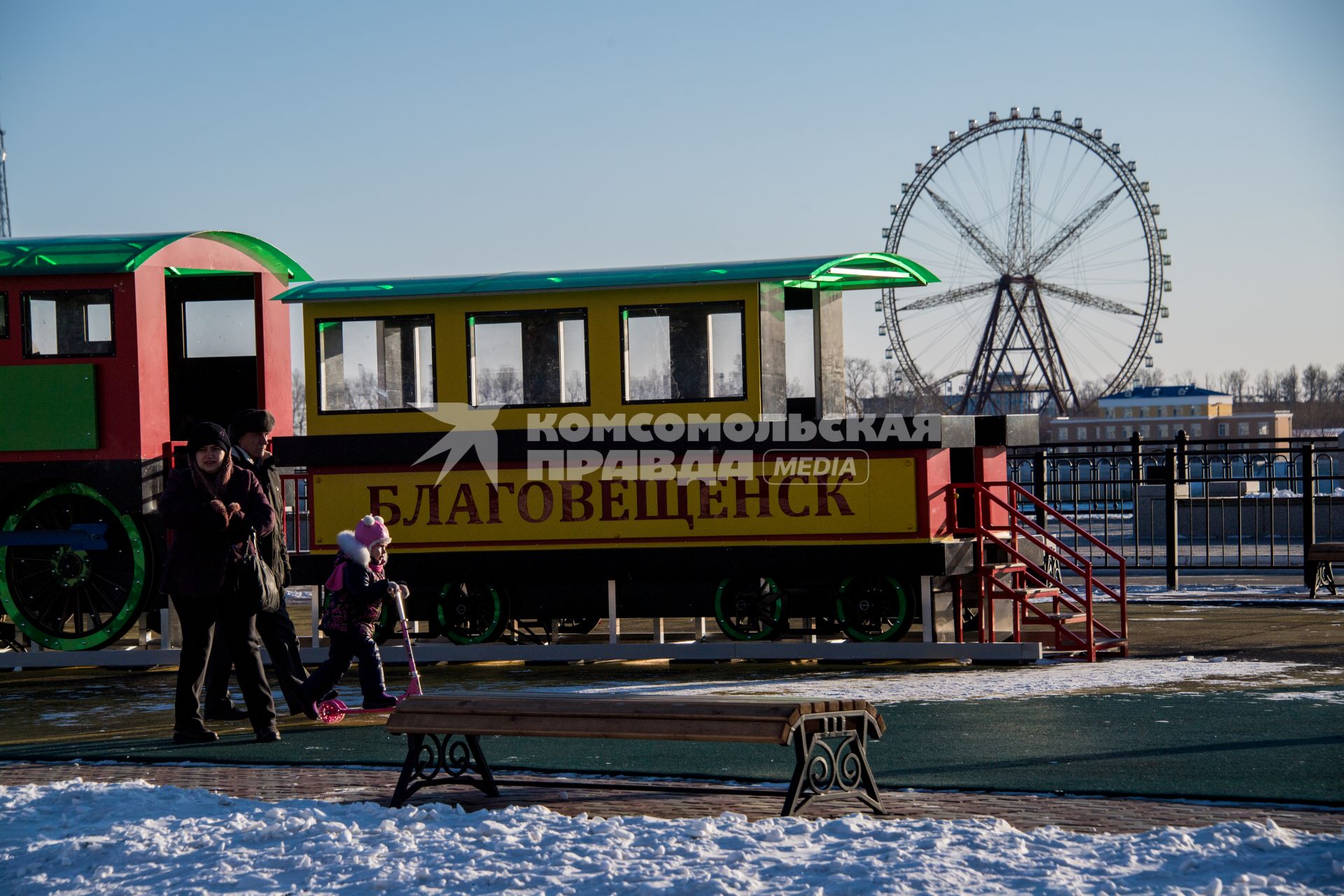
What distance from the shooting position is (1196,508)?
3359 cm

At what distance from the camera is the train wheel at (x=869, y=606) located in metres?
14.1

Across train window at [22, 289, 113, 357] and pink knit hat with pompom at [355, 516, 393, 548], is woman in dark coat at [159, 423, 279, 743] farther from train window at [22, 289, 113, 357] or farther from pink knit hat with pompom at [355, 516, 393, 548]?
train window at [22, 289, 113, 357]

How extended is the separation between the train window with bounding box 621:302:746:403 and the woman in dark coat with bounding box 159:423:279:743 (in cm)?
488

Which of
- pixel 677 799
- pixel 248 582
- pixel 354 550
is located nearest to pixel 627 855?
pixel 677 799

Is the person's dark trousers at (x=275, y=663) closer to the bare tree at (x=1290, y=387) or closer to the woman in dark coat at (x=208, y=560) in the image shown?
the woman in dark coat at (x=208, y=560)

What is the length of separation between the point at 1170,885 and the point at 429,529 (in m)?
Answer: 9.75

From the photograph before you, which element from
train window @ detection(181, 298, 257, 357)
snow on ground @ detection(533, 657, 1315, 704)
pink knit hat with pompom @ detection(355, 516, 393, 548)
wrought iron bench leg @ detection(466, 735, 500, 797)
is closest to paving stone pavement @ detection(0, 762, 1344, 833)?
wrought iron bench leg @ detection(466, 735, 500, 797)

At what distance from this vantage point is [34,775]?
29.1 feet

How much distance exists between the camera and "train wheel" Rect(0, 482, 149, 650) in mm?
15008

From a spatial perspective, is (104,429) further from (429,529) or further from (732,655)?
(732,655)

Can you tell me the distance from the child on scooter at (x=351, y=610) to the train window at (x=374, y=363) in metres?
3.99

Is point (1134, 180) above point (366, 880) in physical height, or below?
above

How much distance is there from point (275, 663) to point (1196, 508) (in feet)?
87.3

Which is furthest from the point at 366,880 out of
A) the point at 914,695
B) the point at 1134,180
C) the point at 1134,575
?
the point at 1134,180
